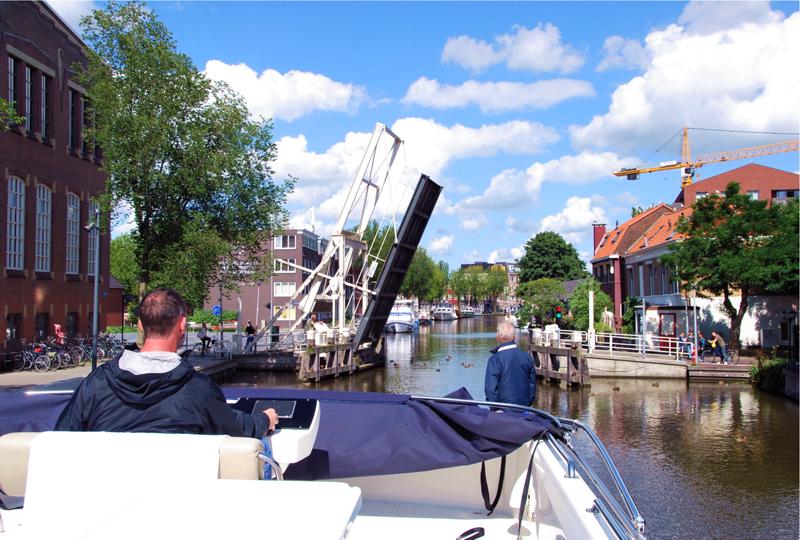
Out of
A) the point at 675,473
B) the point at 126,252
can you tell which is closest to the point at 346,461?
the point at 675,473

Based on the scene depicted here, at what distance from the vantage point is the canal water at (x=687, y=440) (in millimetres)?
9289

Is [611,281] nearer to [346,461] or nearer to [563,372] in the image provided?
[563,372]

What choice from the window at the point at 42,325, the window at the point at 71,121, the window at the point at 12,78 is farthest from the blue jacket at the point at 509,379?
the window at the point at 71,121

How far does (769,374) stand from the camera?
69.7ft

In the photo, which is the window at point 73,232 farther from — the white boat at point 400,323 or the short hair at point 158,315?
the white boat at point 400,323

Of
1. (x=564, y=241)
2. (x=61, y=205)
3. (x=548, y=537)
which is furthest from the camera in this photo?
(x=564, y=241)

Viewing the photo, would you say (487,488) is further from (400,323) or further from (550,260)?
(550,260)

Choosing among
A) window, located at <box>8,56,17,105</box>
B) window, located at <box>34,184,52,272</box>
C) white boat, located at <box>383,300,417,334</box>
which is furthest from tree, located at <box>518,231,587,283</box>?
window, located at <box>8,56,17,105</box>

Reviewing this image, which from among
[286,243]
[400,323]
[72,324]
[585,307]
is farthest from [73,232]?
[400,323]

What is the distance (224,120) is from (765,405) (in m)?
17.8

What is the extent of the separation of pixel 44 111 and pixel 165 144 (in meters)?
6.30

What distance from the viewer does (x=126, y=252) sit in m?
69.0

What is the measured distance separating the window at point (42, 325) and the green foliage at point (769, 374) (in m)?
23.4

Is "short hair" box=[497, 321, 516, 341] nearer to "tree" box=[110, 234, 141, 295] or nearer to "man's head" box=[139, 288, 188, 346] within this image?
"man's head" box=[139, 288, 188, 346]
